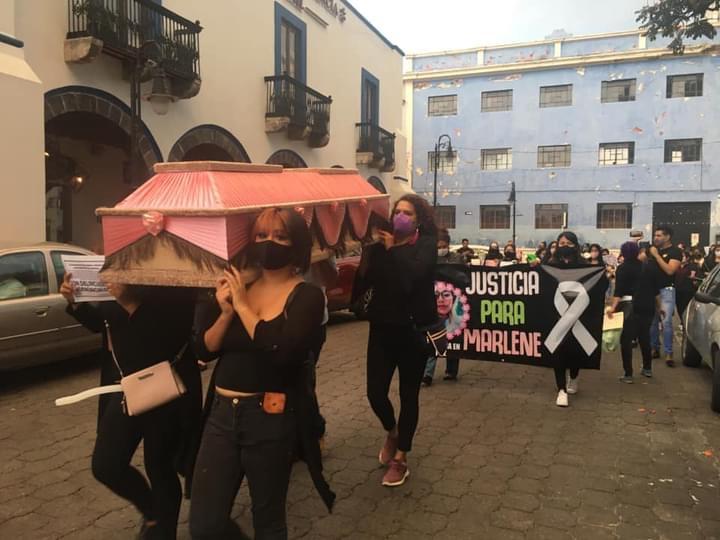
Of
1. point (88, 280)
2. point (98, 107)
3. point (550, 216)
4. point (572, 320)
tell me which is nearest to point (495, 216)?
point (550, 216)

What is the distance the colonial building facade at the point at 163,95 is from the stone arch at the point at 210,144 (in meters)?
0.04

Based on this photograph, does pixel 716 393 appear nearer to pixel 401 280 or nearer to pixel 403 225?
pixel 401 280

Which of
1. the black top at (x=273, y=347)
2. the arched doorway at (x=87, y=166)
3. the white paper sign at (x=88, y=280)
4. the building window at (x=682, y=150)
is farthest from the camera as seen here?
the building window at (x=682, y=150)

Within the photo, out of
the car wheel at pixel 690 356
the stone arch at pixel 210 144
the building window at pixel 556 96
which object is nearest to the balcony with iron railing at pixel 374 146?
the stone arch at pixel 210 144

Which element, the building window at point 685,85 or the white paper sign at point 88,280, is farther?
the building window at point 685,85

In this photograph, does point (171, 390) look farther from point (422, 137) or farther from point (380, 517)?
point (422, 137)

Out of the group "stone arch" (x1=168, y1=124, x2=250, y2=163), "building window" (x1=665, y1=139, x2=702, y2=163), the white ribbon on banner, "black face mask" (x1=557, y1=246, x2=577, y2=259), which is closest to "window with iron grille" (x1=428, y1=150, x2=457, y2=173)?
"building window" (x1=665, y1=139, x2=702, y2=163)

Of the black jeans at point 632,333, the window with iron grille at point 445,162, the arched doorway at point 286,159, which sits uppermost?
the window with iron grille at point 445,162

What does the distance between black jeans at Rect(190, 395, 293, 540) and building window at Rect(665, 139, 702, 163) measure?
105 feet

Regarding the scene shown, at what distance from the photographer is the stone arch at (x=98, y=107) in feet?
33.1

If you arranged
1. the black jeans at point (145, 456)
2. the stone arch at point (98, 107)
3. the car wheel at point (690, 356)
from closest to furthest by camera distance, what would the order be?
the black jeans at point (145, 456) → the car wheel at point (690, 356) → the stone arch at point (98, 107)

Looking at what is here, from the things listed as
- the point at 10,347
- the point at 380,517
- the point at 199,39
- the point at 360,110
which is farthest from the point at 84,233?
the point at 380,517

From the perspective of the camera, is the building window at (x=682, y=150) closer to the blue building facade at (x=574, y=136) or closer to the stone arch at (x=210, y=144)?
the blue building facade at (x=574, y=136)

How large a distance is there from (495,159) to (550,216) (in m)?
4.20
